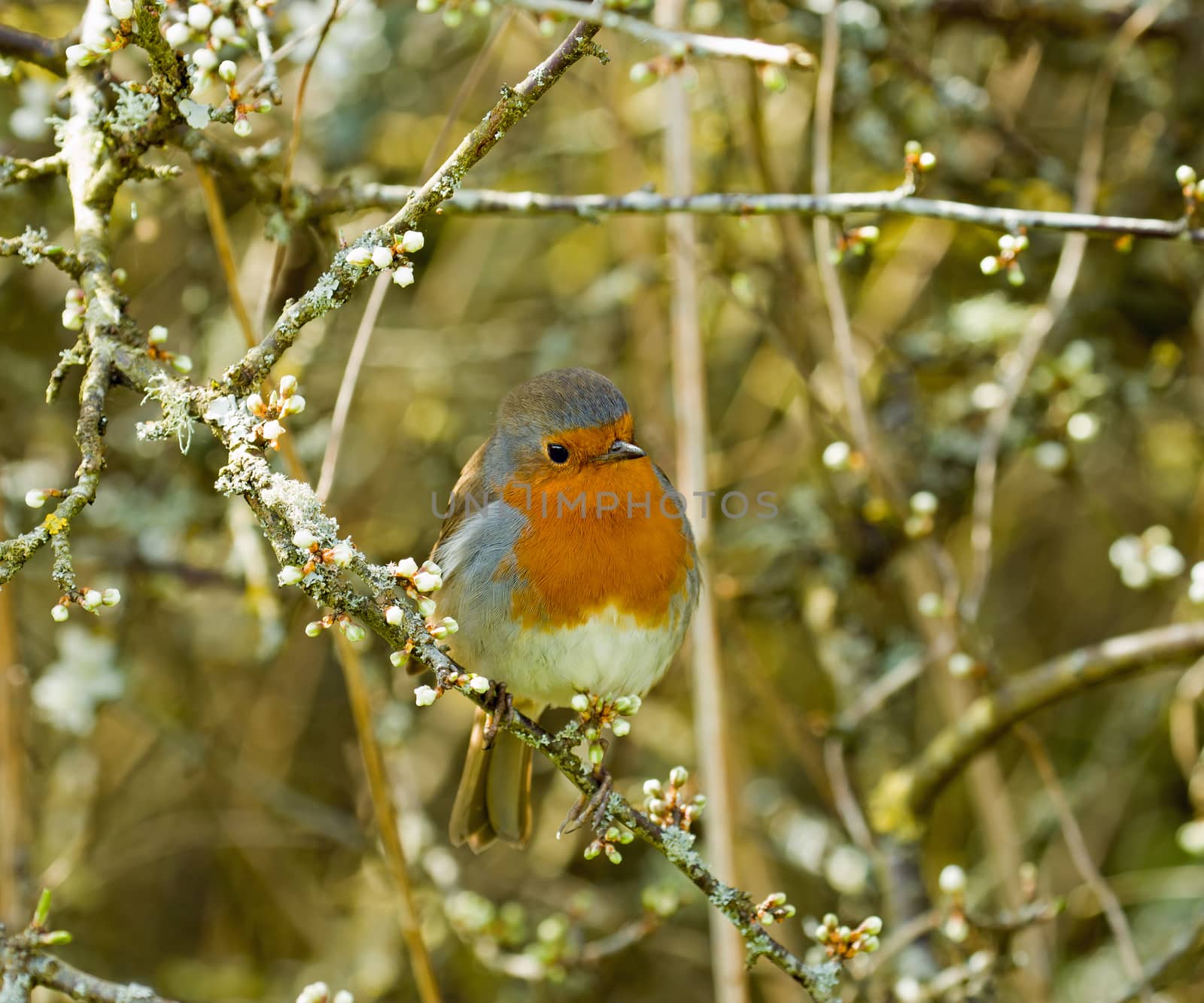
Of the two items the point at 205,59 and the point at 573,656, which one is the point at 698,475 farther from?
→ the point at 205,59

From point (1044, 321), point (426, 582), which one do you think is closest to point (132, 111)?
point (426, 582)

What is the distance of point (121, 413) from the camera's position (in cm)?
443

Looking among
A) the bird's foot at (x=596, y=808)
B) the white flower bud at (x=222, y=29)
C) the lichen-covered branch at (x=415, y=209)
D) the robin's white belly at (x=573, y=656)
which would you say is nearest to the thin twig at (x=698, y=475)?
the robin's white belly at (x=573, y=656)

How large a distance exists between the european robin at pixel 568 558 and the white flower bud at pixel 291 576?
3.72 feet

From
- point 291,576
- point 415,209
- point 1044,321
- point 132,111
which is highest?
point 1044,321

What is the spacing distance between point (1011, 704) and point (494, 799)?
4.82 ft

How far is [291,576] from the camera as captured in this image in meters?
1.72

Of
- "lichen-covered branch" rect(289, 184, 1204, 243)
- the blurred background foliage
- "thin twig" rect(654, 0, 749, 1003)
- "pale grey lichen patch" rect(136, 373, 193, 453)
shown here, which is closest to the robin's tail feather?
the blurred background foliage

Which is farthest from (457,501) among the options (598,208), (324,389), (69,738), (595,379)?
(69,738)

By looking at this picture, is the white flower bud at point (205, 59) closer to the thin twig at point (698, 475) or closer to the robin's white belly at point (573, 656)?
the thin twig at point (698, 475)

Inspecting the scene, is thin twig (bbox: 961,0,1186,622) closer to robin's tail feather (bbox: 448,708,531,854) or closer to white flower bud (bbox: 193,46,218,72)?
robin's tail feather (bbox: 448,708,531,854)

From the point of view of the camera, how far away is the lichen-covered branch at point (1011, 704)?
3113 millimetres

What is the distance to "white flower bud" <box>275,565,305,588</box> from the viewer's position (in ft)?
5.61

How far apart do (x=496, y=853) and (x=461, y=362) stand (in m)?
2.07
